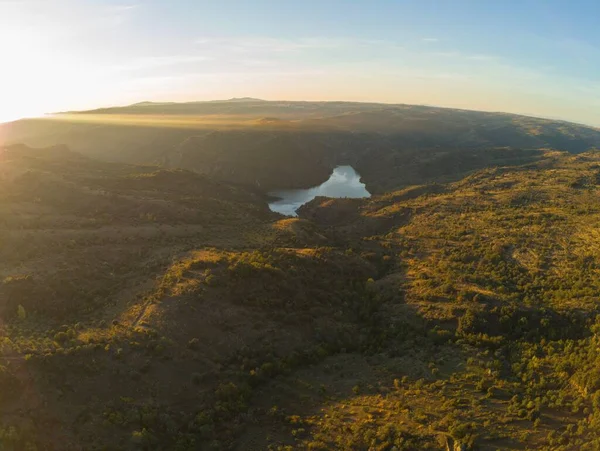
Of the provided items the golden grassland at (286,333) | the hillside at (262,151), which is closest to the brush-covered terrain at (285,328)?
the golden grassland at (286,333)

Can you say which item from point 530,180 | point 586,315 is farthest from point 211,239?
point 530,180

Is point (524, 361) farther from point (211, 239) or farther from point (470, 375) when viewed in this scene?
point (211, 239)

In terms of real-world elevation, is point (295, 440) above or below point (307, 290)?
below

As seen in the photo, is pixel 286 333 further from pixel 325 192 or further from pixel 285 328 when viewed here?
pixel 325 192

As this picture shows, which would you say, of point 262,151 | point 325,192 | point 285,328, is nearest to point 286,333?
point 285,328

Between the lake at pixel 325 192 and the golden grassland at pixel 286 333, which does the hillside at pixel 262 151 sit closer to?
the lake at pixel 325 192

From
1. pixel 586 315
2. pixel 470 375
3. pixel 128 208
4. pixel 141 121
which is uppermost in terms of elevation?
pixel 141 121

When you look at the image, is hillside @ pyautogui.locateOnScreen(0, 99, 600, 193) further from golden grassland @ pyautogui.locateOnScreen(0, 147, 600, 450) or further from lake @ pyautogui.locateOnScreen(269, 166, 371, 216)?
golden grassland @ pyautogui.locateOnScreen(0, 147, 600, 450)
